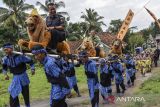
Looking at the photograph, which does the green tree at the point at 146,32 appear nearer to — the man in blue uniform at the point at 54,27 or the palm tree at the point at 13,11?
the palm tree at the point at 13,11

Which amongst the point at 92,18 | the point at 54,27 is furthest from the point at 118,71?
the point at 92,18

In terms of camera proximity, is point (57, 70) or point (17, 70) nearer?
point (57, 70)

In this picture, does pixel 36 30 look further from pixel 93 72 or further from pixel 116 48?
pixel 116 48

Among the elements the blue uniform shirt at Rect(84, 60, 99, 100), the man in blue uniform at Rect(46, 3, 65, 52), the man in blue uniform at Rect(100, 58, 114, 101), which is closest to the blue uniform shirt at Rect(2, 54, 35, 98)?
the man in blue uniform at Rect(46, 3, 65, 52)

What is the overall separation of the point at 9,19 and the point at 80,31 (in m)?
12.5

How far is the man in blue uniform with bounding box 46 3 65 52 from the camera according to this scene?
11.0 metres

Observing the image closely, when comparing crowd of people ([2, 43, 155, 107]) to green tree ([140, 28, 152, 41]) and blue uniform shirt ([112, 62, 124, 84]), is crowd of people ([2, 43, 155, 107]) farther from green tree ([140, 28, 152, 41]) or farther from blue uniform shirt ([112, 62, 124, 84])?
green tree ([140, 28, 152, 41])

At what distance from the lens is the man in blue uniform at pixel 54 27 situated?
11021mm

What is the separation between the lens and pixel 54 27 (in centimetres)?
1115

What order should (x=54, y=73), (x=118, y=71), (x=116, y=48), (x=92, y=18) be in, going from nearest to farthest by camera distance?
(x=54, y=73), (x=116, y=48), (x=118, y=71), (x=92, y=18)

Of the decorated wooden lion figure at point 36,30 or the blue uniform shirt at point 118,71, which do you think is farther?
the blue uniform shirt at point 118,71

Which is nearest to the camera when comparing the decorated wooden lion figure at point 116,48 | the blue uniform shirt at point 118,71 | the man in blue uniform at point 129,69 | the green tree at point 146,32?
the decorated wooden lion figure at point 116,48

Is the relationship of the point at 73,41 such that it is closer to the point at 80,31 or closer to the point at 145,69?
the point at 80,31

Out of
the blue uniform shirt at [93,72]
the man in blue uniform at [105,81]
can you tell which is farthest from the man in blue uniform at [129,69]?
the blue uniform shirt at [93,72]
